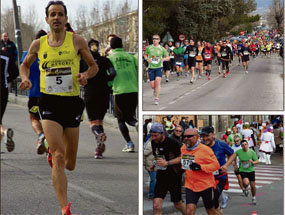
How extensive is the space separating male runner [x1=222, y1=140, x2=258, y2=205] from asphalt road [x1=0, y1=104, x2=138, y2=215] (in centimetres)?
120

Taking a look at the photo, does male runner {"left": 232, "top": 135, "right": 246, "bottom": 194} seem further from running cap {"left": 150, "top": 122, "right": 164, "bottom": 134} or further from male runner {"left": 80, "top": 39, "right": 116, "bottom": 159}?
male runner {"left": 80, "top": 39, "right": 116, "bottom": 159}

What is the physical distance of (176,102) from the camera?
6.78 metres

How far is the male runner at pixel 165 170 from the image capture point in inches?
231

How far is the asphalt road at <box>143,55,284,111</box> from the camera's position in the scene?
661cm

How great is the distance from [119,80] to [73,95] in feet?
7.33

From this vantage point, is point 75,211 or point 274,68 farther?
point 274,68

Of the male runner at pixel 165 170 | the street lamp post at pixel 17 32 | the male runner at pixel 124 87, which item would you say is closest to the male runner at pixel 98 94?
the male runner at pixel 124 87

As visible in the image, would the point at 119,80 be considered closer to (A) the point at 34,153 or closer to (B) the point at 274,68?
(A) the point at 34,153

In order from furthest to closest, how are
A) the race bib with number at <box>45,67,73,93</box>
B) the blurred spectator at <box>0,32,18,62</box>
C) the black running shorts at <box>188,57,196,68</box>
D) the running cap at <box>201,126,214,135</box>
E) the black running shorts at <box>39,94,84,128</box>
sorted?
the blurred spectator at <box>0,32,18,62</box> → the black running shorts at <box>188,57,196,68</box> → the running cap at <box>201,126,214,135</box> → the race bib with number at <box>45,67,73,93</box> → the black running shorts at <box>39,94,84,128</box>

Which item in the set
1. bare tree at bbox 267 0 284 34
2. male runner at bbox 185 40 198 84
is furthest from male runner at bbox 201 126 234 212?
bare tree at bbox 267 0 284 34

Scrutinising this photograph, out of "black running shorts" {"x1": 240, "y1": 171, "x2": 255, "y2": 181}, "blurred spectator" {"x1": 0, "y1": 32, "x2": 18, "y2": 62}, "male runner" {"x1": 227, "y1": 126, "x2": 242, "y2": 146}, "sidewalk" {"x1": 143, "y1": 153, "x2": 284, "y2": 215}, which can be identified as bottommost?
"sidewalk" {"x1": 143, "y1": 153, "x2": 284, "y2": 215}

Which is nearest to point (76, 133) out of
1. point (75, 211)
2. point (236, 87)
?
point (75, 211)

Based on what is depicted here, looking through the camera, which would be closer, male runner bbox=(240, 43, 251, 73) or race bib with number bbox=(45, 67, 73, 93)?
race bib with number bbox=(45, 67, 73, 93)

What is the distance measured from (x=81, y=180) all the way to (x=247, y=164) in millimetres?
1915
